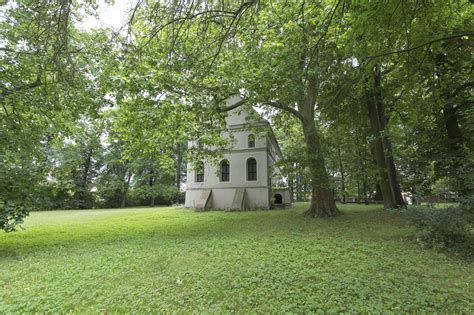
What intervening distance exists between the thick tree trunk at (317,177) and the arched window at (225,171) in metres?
9.38

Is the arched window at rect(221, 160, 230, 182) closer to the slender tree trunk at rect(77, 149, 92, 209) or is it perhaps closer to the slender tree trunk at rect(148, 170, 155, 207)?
the slender tree trunk at rect(148, 170, 155, 207)

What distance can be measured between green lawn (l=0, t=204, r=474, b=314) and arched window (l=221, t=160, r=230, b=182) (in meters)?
13.3

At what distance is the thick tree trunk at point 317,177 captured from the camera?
36.8 feet

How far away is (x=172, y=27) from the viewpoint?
11.4 ft

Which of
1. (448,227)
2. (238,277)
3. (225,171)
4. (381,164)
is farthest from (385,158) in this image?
(238,277)

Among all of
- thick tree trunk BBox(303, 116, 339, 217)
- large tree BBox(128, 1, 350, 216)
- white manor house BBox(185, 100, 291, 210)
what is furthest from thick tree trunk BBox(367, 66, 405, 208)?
white manor house BBox(185, 100, 291, 210)

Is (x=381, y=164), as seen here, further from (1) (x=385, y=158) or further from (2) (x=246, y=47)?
(2) (x=246, y=47)

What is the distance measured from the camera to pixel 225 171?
20.7 meters

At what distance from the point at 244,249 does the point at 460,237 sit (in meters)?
5.15

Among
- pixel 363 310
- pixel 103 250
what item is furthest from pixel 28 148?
pixel 363 310

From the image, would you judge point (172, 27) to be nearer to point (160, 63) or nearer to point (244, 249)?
point (160, 63)

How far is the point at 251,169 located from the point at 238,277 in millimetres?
15914

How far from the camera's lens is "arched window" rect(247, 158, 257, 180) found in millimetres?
19812

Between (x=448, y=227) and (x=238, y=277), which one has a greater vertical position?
(x=448, y=227)
